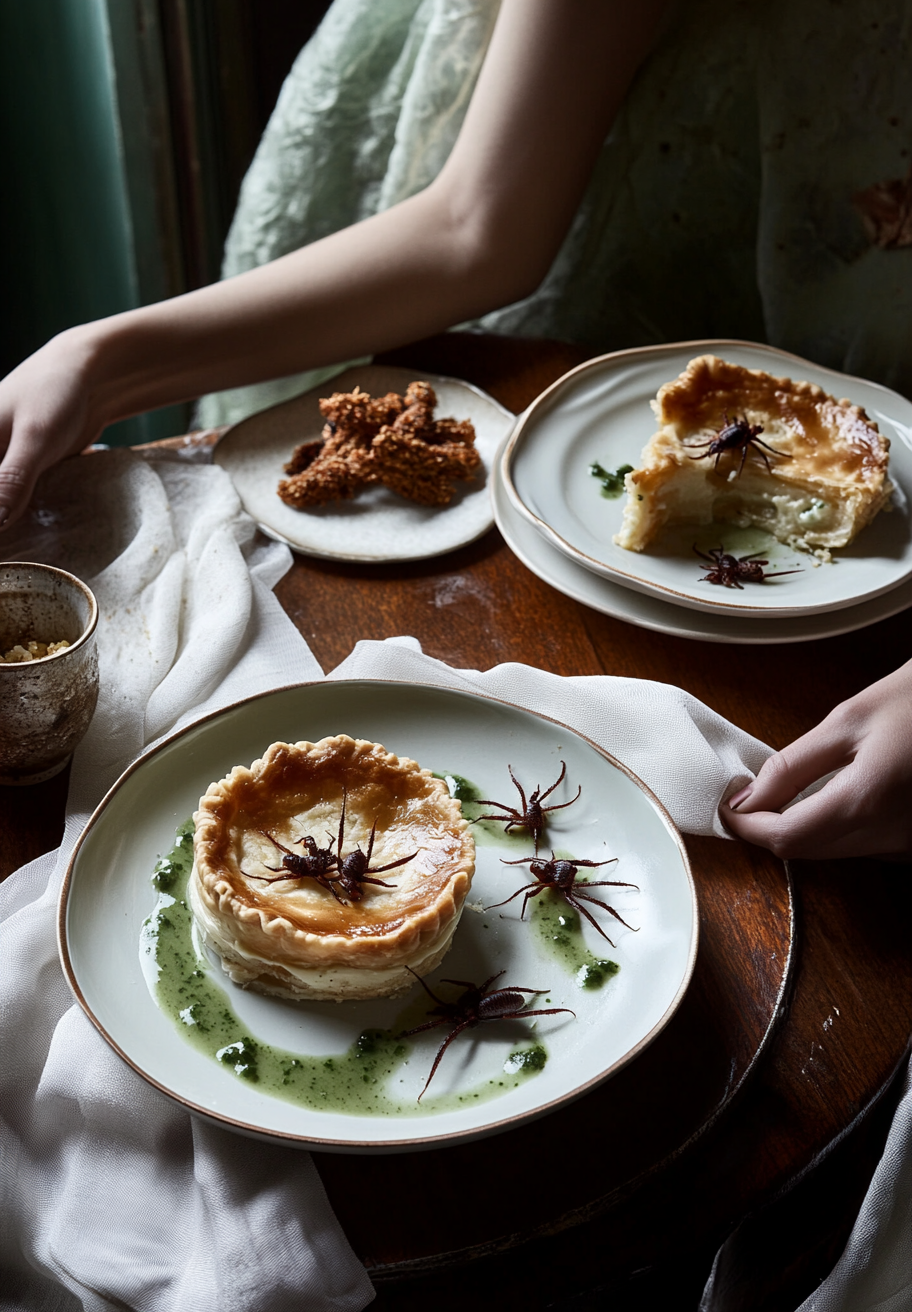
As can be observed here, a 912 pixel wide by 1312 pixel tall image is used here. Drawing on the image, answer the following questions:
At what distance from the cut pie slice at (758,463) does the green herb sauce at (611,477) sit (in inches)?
1.8

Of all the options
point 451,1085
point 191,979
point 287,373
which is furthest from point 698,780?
point 287,373

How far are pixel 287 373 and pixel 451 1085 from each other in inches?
50.9

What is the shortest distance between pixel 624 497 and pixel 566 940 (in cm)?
84

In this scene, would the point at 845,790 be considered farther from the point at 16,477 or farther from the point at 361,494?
the point at 16,477

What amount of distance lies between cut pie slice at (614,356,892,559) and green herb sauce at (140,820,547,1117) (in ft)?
2.85

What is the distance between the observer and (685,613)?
154cm

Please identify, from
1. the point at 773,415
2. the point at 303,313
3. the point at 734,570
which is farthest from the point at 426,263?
the point at 734,570

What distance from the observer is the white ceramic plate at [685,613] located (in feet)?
4.91

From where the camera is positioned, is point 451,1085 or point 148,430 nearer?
point 451,1085

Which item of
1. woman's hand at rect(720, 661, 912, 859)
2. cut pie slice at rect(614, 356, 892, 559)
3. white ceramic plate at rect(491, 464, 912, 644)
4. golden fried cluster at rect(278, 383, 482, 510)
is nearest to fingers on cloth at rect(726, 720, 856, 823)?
woman's hand at rect(720, 661, 912, 859)

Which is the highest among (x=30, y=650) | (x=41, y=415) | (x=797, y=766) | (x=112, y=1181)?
(x=41, y=415)

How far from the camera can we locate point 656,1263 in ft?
3.14

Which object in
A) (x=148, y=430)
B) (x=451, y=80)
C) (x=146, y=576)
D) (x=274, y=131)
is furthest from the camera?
(x=148, y=430)

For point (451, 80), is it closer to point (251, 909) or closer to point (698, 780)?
point (698, 780)
